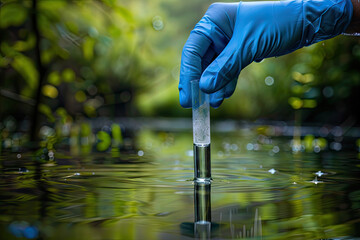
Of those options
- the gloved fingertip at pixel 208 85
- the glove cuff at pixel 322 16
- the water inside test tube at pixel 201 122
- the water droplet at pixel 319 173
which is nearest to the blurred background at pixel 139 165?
the water droplet at pixel 319 173

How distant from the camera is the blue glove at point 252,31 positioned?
4.60 feet

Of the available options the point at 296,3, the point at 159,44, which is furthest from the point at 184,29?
the point at 296,3

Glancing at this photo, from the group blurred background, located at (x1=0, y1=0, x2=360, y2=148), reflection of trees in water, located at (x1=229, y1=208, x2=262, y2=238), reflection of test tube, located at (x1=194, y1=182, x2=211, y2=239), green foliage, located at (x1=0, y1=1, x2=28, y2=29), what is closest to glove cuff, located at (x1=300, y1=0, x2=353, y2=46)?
reflection of test tube, located at (x1=194, y1=182, x2=211, y2=239)

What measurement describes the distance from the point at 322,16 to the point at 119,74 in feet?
11.5

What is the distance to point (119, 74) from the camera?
485 cm

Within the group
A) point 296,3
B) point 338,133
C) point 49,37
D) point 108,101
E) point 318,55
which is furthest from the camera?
point 338,133

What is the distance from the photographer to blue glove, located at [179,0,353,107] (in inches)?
55.2

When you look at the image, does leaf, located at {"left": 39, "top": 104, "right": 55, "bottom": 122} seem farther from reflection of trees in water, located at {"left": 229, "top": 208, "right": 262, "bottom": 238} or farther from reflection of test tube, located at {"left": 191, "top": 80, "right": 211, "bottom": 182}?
reflection of trees in water, located at {"left": 229, "top": 208, "right": 262, "bottom": 238}

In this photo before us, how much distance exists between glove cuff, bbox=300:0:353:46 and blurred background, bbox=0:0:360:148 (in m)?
0.68

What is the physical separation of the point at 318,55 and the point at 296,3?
2.06m

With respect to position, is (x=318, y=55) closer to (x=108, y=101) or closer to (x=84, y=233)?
(x=108, y=101)

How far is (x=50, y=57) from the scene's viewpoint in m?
2.27

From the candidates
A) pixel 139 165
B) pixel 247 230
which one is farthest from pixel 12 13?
pixel 247 230

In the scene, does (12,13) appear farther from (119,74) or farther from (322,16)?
(119,74)
